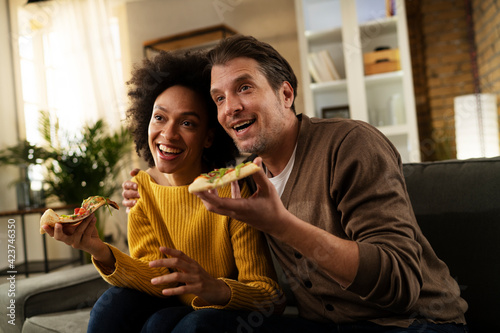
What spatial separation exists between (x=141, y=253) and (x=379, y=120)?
2.74 meters

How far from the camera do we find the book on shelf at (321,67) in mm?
3697

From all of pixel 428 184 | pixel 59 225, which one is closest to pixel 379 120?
pixel 428 184

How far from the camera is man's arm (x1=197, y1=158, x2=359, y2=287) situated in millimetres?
910

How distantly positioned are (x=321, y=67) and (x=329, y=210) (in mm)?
2782

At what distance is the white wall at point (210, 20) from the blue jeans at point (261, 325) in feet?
9.80

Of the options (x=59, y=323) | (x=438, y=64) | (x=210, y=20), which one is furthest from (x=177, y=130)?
(x=438, y=64)

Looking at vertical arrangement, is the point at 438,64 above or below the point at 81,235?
above

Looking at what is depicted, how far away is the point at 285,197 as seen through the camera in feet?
4.14

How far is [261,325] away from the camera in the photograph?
3.81ft

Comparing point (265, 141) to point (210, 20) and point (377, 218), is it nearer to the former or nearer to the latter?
point (377, 218)

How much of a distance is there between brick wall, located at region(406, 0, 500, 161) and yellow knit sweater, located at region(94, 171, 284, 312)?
3600 mm

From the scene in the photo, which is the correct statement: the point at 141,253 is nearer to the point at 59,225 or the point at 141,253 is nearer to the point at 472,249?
the point at 59,225

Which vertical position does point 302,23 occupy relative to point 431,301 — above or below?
above


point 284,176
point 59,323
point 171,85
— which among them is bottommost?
point 59,323
